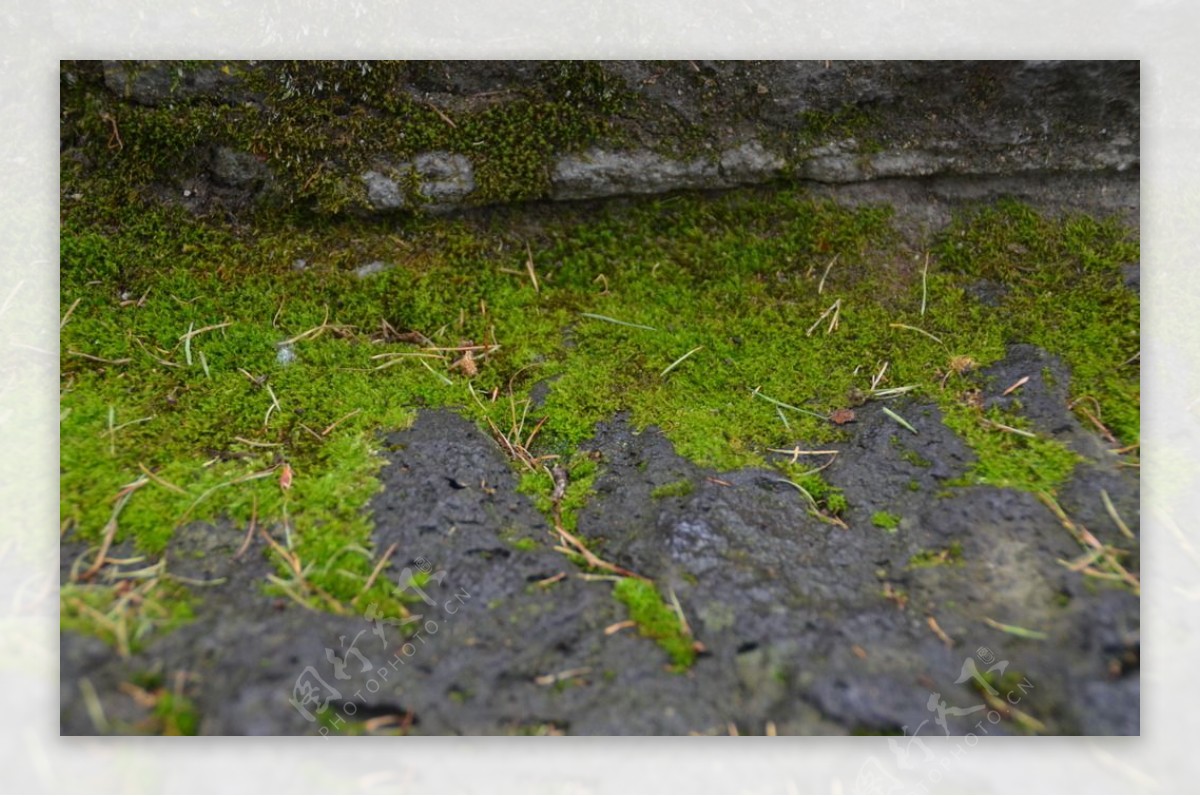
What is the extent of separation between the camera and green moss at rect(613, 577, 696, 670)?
1.82 m

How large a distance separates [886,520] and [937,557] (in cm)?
17

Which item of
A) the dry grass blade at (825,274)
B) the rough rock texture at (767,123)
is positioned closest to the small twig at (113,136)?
the rough rock texture at (767,123)

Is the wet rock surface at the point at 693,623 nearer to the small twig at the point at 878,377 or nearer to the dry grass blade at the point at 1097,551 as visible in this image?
the dry grass blade at the point at 1097,551

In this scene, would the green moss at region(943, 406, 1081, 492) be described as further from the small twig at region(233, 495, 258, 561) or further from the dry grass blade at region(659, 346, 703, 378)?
the small twig at region(233, 495, 258, 561)

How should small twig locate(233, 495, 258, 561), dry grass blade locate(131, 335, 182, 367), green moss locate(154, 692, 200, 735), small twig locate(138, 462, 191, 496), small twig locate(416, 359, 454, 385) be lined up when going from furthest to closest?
small twig locate(416, 359, 454, 385) < dry grass blade locate(131, 335, 182, 367) < small twig locate(138, 462, 191, 496) < small twig locate(233, 495, 258, 561) < green moss locate(154, 692, 200, 735)

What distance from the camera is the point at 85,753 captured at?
66.2 inches

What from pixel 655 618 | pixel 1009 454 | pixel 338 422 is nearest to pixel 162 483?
pixel 338 422

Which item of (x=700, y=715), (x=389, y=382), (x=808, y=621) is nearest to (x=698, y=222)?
(x=389, y=382)

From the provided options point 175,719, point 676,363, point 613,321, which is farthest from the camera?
point 613,321

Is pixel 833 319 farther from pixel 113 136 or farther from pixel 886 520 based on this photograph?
pixel 113 136

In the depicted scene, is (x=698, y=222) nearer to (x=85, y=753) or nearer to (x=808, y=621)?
(x=808, y=621)

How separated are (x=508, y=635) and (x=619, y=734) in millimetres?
365

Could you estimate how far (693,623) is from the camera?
1.87 metres

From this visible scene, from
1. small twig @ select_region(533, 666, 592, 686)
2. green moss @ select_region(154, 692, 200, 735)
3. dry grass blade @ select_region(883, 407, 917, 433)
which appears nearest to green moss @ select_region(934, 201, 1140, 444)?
dry grass blade @ select_region(883, 407, 917, 433)
